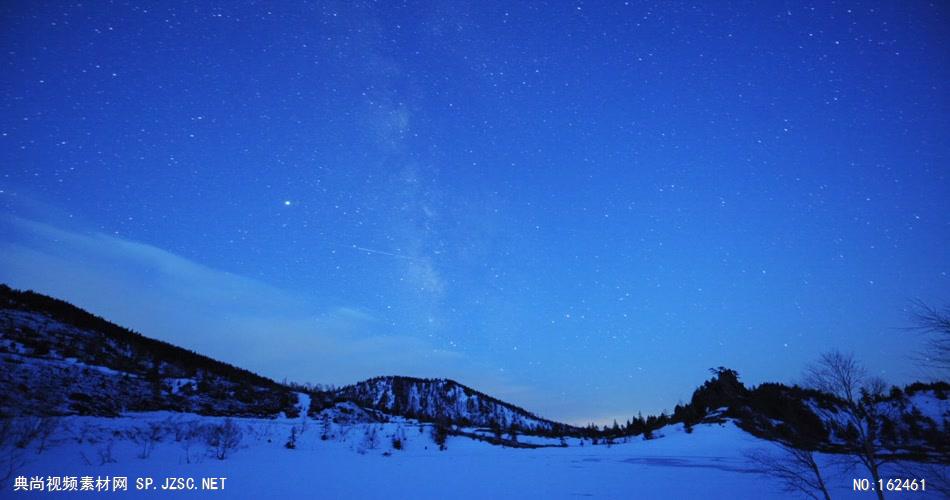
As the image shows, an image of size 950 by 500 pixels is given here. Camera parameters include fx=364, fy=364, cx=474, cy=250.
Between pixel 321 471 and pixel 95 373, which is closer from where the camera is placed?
pixel 321 471

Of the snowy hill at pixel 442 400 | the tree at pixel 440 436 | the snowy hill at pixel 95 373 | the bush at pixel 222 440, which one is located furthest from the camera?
the snowy hill at pixel 442 400

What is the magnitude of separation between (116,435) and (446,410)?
325 feet

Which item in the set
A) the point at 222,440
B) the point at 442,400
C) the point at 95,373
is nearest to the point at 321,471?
the point at 222,440

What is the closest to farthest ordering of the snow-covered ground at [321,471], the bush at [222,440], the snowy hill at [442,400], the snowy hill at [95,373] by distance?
the snow-covered ground at [321,471] → the bush at [222,440] → the snowy hill at [95,373] → the snowy hill at [442,400]

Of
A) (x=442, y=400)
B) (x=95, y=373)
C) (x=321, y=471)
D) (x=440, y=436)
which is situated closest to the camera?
(x=321, y=471)

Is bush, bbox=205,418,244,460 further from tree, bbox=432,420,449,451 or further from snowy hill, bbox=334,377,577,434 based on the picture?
snowy hill, bbox=334,377,577,434

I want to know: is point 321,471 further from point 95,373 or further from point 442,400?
point 442,400

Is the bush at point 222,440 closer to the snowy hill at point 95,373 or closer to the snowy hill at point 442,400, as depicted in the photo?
the snowy hill at point 95,373

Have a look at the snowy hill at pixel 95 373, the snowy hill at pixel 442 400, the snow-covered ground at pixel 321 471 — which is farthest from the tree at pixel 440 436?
the snowy hill at pixel 442 400

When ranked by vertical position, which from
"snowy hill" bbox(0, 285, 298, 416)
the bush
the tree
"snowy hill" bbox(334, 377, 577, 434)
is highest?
"snowy hill" bbox(0, 285, 298, 416)

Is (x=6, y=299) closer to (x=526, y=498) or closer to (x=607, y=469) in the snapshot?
(x=526, y=498)

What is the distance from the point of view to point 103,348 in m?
29.9

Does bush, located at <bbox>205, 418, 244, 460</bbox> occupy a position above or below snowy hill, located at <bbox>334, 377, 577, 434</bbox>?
above

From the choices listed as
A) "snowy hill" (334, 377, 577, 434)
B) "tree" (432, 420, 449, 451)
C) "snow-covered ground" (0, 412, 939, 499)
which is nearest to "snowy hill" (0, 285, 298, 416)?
"snow-covered ground" (0, 412, 939, 499)
